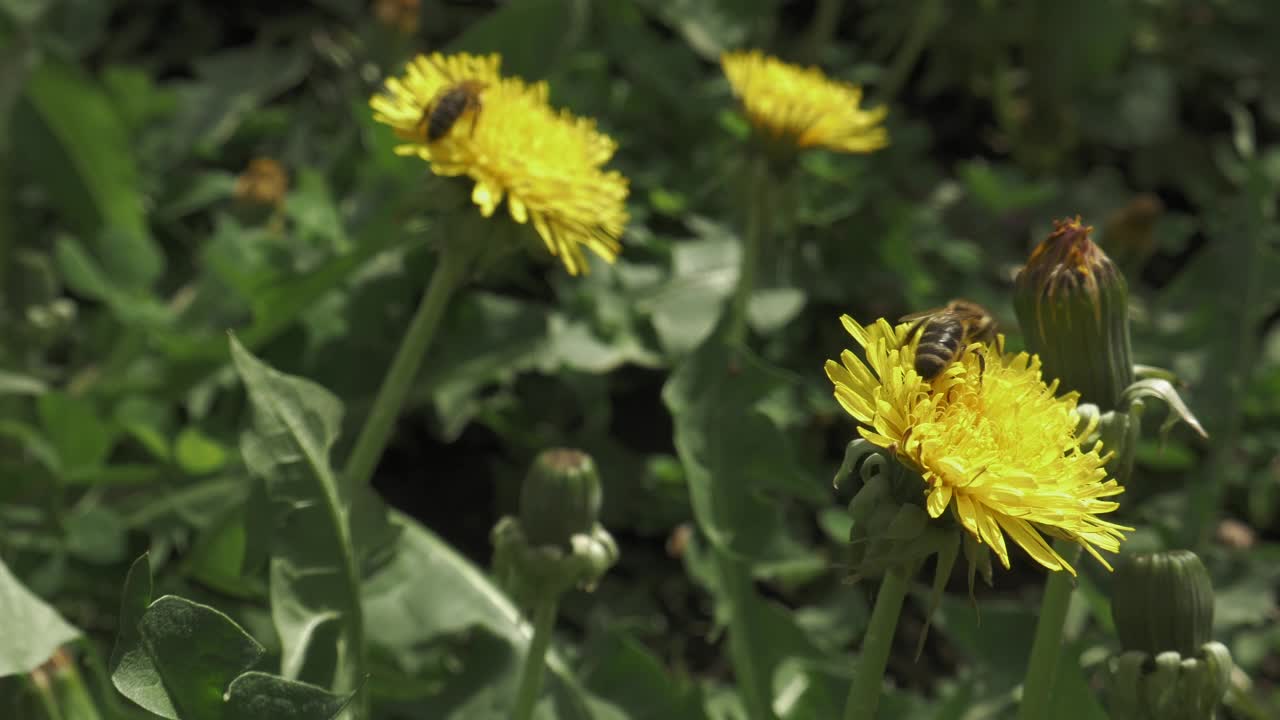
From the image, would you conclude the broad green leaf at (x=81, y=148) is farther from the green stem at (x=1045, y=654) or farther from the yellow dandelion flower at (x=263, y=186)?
the green stem at (x=1045, y=654)

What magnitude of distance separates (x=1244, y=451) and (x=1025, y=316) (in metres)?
1.73

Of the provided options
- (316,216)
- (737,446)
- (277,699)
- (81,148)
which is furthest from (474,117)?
(81,148)

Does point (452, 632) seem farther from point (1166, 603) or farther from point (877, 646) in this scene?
point (1166, 603)

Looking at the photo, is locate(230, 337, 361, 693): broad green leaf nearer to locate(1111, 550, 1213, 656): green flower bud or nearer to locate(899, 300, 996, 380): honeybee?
locate(899, 300, 996, 380): honeybee

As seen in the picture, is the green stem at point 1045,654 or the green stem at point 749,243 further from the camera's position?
the green stem at point 749,243

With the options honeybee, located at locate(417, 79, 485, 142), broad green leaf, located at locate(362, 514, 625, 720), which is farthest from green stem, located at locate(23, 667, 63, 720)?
honeybee, located at locate(417, 79, 485, 142)

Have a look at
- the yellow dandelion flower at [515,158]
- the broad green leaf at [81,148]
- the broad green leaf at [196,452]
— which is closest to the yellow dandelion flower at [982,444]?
the yellow dandelion flower at [515,158]

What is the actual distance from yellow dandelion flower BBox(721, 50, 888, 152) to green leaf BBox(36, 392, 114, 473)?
1207 mm

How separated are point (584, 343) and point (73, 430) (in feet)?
2.95

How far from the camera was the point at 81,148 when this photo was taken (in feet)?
9.46

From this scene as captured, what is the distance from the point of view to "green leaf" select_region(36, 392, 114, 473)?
2180 mm

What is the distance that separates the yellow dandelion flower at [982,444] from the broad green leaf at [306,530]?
2.53 ft

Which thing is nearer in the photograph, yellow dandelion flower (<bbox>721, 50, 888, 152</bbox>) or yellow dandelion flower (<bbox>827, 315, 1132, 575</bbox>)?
yellow dandelion flower (<bbox>827, 315, 1132, 575</bbox>)

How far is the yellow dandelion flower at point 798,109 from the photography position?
216cm
